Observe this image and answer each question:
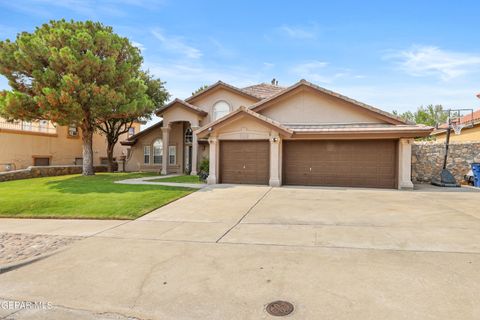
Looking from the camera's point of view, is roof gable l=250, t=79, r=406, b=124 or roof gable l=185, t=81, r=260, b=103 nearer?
roof gable l=250, t=79, r=406, b=124

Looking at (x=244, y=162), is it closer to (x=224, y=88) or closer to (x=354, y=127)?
(x=354, y=127)

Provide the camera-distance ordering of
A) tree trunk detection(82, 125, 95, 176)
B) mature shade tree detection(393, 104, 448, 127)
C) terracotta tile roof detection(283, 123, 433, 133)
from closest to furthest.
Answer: terracotta tile roof detection(283, 123, 433, 133)
tree trunk detection(82, 125, 95, 176)
mature shade tree detection(393, 104, 448, 127)

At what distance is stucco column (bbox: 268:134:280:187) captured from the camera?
614 inches

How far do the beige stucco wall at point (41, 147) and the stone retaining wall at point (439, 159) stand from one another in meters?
28.0

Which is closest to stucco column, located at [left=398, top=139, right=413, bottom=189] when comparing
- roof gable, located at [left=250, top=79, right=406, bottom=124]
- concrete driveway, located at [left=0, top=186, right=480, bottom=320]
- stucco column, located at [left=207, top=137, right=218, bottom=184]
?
roof gable, located at [left=250, top=79, right=406, bottom=124]

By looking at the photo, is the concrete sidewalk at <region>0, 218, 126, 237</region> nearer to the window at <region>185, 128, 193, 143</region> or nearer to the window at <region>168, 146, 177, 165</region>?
the window at <region>168, 146, 177, 165</region>

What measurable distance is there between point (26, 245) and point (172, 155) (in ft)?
60.7

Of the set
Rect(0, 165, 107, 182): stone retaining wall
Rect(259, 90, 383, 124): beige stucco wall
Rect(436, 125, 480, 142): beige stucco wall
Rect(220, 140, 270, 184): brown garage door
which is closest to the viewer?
Rect(220, 140, 270, 184): brown garage door

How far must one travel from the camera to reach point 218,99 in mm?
22750

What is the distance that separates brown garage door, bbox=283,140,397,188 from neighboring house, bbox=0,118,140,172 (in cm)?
1932

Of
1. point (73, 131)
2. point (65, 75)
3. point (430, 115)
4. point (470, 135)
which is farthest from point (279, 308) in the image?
point (430, 115)

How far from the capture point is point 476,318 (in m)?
3.28

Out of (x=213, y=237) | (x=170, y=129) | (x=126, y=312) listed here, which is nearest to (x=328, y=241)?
(x=213, y=237)

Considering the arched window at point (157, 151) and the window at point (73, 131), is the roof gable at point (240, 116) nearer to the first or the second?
the arched window at point (157, 151)
